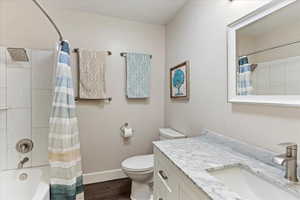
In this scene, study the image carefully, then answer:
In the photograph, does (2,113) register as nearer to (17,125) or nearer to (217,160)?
(17,125)

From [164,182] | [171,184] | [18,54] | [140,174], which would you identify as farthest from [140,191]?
[18,54]

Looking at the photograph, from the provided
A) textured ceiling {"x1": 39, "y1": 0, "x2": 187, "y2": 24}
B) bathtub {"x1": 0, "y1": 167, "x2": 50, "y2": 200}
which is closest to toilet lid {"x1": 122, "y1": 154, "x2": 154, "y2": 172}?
bathtub {"x1": 0, "y1": 167, "x2": 50, "y2": 200}

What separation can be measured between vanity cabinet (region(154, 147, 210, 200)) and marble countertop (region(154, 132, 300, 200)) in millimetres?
40

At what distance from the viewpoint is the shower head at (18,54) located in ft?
5.35

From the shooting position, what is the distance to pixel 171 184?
994 millimetres

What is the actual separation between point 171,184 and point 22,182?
1566 mm

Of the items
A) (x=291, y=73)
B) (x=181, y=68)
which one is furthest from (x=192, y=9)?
(x=291, y=73)

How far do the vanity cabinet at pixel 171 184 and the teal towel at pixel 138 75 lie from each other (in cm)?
118

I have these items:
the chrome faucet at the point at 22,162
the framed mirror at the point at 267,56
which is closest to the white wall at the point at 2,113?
the chrome faucet at the point at 22,162

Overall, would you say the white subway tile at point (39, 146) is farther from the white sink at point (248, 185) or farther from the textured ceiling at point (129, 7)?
the white sink at point (248, 185)

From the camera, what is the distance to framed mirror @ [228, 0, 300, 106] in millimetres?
828

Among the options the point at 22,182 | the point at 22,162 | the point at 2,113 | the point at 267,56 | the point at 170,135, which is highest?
the point at 267,56

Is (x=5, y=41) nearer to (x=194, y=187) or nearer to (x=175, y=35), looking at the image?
(x=175, y=35)

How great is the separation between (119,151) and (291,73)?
84.6 inches
